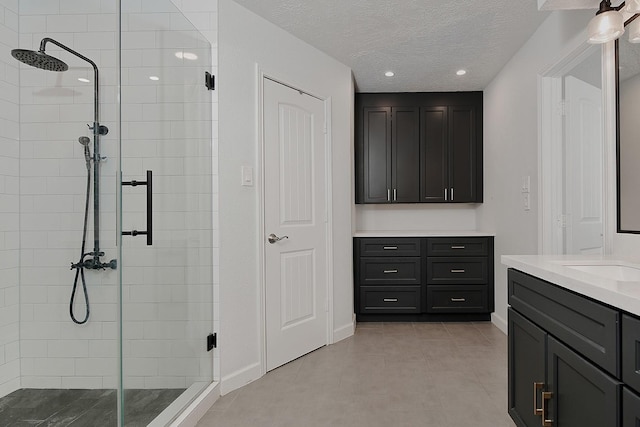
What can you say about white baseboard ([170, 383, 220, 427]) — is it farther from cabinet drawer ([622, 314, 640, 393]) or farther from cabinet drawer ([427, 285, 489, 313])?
cabinet drawer ([427, 285, 489, 313])

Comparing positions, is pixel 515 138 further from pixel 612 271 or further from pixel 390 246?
pixel 612 271

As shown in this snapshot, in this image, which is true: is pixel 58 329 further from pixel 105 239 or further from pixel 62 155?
pixel 62 155

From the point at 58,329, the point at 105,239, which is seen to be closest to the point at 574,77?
the point at 105,239

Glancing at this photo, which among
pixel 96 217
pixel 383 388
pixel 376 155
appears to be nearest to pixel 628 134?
pixel 383 388

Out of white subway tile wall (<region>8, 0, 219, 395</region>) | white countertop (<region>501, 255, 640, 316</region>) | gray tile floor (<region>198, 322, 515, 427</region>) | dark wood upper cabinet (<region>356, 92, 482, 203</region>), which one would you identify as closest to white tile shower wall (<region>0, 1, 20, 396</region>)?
white subway tile wall (<region>8, 0, 219, 395</region>)

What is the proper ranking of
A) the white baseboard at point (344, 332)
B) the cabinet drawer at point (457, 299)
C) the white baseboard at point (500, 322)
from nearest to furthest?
the white baseboard at point (344, 332), the white baseboard at point (500, 322), the cabinet drawer at point (457, 299)

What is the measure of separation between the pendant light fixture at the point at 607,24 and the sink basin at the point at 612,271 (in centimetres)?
102

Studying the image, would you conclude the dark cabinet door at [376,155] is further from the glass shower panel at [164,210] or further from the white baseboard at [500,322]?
the glass shower panel at [164,210]

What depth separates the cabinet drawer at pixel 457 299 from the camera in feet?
13.7

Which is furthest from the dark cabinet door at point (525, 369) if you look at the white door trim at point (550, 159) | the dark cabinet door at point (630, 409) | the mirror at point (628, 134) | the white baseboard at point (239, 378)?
the white baseboard at point (239, 378)

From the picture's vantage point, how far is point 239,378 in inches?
104

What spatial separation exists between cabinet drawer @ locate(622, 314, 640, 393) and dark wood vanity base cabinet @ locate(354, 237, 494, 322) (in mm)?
3109

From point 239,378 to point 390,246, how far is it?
213 centimetres

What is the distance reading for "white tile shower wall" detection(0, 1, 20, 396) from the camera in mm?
1315
